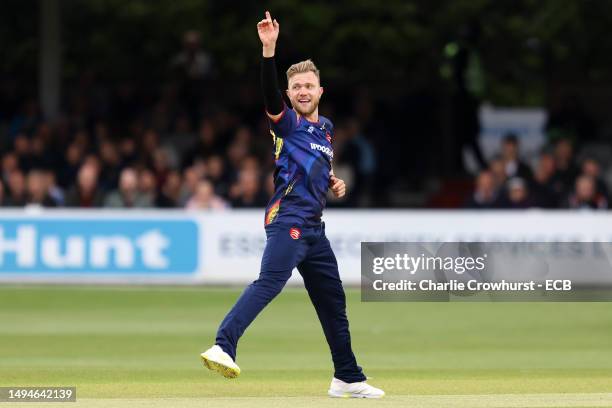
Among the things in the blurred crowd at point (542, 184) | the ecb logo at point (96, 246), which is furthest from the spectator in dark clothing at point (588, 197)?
the ecb logo at point (96, 246)

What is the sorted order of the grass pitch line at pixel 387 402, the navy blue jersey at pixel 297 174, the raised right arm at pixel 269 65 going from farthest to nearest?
the navy blue jersey at pixel 297 174, the grass pitch line at pixel 387 402, the raised right arm at pixel 269 65

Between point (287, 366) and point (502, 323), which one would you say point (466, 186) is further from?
point (287, 366)

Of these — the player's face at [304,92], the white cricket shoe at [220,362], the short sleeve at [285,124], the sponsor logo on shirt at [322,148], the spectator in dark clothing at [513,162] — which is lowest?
the white cricket shoe at [220,362]

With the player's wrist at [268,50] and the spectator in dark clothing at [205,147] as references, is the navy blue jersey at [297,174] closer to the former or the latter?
the player's wrist at [268,50]

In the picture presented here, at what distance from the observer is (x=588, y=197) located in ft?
74.5

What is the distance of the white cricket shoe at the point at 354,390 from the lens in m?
10.8

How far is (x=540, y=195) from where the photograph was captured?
2347 cm

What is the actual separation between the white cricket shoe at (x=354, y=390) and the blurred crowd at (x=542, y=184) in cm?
1219

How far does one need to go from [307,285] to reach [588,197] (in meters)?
12.6

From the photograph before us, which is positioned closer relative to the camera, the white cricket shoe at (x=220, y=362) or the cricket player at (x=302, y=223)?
the white cricket shoe at (x=220, y=362)

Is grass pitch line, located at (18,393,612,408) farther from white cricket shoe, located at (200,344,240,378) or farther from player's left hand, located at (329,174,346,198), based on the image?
player's left hand, located at (329,174,346,198)

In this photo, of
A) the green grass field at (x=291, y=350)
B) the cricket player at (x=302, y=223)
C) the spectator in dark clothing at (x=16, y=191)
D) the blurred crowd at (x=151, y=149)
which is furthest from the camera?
the spectator in dark clothing at (x=16, y=191)

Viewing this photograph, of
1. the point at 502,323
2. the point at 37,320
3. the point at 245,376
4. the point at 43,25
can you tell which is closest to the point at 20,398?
the point at 245,376

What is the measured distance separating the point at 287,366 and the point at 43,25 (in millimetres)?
16686
